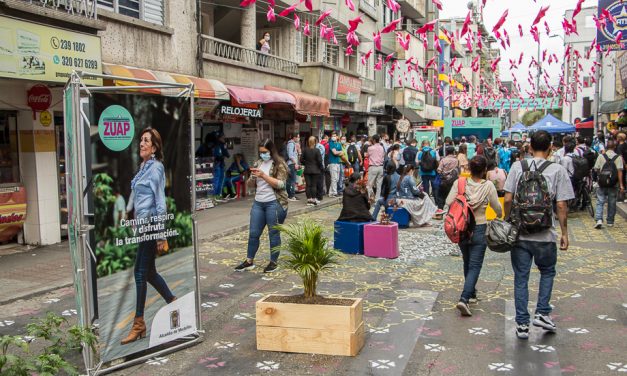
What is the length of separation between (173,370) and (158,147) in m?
1.89

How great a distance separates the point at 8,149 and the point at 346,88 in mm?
15075

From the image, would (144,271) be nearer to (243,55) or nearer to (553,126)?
(243,55)

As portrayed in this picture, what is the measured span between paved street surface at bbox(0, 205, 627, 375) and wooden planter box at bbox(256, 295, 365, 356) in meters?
0.10

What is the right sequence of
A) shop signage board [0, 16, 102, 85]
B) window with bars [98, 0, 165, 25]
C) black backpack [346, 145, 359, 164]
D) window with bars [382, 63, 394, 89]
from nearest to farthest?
shop signage board [0, 16, 102, 85] < window with bars [98, 0, 165, 25] < black backpack [346, 145, 359, 164] < window with bars [382, 63, 394, 89]

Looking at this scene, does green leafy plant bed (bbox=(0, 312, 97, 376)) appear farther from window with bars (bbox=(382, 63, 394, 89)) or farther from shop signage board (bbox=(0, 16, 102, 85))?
window with bars (bbox=(382, 63, 394, 89))

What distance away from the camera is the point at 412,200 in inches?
505

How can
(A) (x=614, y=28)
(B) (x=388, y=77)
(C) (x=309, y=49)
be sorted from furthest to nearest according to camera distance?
(B) (x=388, y=77)
(C) (x=309, y=49)
(A) (x=614, y=28)

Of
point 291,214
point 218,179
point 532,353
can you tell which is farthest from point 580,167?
point 532,353

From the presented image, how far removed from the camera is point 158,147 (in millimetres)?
5152

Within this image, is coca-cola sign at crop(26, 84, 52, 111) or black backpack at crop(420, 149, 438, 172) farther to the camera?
black backpack at crop(420, 149, 438, 172)

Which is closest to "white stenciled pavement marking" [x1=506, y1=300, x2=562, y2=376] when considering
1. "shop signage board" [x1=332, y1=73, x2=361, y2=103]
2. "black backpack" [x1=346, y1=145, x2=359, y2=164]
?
"black backpack" [x1=346, y1=145, x2=359, y2=164]

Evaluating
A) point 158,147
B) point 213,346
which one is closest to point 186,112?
point 158,147

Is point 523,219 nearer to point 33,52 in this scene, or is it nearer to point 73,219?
point 73,219

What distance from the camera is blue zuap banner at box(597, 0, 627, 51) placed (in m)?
17.9
